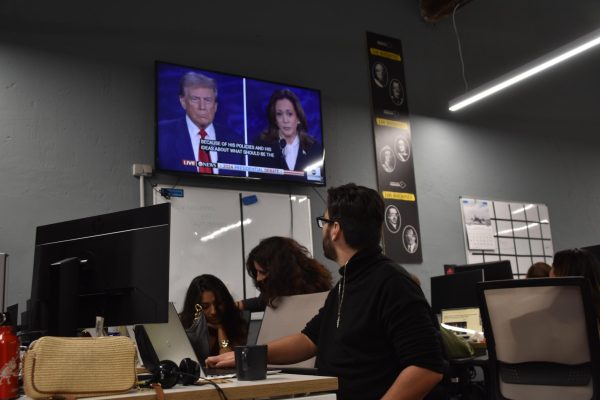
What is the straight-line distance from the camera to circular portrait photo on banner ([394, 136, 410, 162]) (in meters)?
5.18

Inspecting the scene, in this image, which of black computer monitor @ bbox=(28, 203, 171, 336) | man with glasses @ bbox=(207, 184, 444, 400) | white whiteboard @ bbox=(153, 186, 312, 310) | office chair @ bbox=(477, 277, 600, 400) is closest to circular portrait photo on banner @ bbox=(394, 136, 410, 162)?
white whiteboard @ bbox=(153, 186, 312, 310)

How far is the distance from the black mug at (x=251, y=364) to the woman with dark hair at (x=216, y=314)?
1447 millimetres

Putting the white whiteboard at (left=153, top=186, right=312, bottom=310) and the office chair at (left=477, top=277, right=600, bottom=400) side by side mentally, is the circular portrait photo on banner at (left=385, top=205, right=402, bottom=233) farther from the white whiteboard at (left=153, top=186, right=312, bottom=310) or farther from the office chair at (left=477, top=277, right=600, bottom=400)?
the office chair at (left=477, top=277, right=600, bottom=400)

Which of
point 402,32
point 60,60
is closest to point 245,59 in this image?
point 60,60

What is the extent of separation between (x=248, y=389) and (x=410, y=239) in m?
3.92

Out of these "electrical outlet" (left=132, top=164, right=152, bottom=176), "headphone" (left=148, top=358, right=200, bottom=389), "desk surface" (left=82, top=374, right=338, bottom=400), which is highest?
"electrical outlet" (left=132, top=164, right=152, bottom=176)

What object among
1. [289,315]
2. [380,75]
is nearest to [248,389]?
[289,315]

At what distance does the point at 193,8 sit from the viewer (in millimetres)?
4492

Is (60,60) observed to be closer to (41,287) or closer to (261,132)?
(261,132)

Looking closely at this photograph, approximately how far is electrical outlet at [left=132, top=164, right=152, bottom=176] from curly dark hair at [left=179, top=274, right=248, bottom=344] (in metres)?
1.16

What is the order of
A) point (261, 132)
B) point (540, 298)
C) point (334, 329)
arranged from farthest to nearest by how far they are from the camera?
point (261, 132) → point (540, 298) → point (334, 329)

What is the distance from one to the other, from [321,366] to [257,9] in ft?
12.1

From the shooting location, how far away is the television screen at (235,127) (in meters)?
4.06

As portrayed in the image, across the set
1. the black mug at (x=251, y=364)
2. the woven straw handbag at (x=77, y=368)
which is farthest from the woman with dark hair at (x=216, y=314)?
the woven straw handbag at (x=77, y=368)
